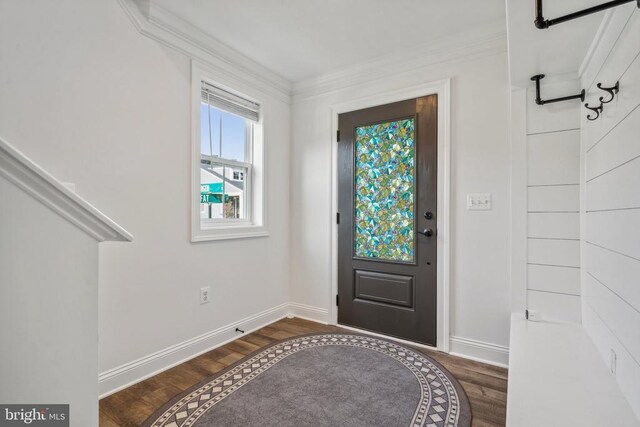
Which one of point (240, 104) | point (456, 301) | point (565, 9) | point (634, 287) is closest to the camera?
point (634, 287)

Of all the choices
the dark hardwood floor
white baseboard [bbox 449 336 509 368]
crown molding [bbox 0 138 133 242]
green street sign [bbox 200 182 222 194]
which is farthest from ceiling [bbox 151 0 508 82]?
the dark hardwood floor

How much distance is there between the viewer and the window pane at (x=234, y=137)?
2.72 m

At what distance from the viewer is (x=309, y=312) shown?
311cm

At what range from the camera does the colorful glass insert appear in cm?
259

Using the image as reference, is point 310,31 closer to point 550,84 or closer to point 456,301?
point 550,84

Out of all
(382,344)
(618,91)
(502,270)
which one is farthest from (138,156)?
(502,270)

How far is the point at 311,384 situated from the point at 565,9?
2197 millimetres

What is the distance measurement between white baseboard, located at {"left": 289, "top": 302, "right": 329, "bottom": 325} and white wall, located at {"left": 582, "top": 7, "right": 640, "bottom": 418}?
6.48 ft

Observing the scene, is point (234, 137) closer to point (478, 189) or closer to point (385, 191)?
point (385, 191)

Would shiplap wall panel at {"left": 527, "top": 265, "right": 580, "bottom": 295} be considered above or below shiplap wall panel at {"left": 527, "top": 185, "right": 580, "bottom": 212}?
below

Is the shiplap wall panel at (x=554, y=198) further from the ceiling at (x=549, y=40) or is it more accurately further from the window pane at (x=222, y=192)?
the window pane at (x=222, y=192)

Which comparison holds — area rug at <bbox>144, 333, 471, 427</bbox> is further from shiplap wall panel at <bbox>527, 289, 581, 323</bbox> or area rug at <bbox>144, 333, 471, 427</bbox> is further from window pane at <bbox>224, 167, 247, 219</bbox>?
window pane at <bbox>224, 167, 247, 219</bbox>

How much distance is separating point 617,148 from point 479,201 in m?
1.08

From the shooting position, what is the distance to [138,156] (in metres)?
1.99
